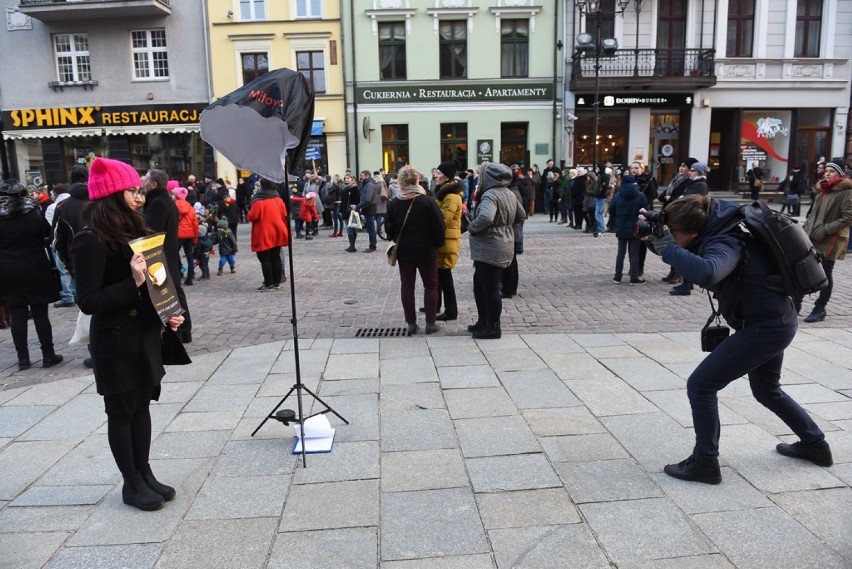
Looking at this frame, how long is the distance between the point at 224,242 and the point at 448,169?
5784 millimetres

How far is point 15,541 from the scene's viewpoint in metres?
3.22

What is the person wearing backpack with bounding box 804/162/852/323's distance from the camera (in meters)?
7.04

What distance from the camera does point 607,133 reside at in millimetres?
25438

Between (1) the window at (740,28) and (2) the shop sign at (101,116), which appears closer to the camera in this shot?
(1) the window at (740,28)

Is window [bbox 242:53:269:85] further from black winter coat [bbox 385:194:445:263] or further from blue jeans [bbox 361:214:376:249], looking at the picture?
black winter coat [bbox 385:194:445:263]

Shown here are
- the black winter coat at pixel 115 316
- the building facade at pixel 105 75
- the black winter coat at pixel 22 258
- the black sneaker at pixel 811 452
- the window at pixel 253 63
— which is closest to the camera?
the black winter coat at pixel 115 316

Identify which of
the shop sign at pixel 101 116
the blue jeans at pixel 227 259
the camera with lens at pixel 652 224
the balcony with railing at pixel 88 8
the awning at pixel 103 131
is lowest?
the blue jeans at pixel 227 259

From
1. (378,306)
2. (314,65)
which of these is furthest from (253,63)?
(378,306)

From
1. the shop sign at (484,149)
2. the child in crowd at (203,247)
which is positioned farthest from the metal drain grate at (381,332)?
the shop sign at (484,149)

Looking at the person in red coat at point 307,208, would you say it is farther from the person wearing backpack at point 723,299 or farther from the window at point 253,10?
the person wearing backpack at point 723,299

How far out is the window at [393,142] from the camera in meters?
25.8

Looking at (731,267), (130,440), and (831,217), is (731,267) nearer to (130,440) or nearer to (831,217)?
(130,440)

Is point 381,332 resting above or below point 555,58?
below

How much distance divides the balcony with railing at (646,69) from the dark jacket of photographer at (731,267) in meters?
22.6
